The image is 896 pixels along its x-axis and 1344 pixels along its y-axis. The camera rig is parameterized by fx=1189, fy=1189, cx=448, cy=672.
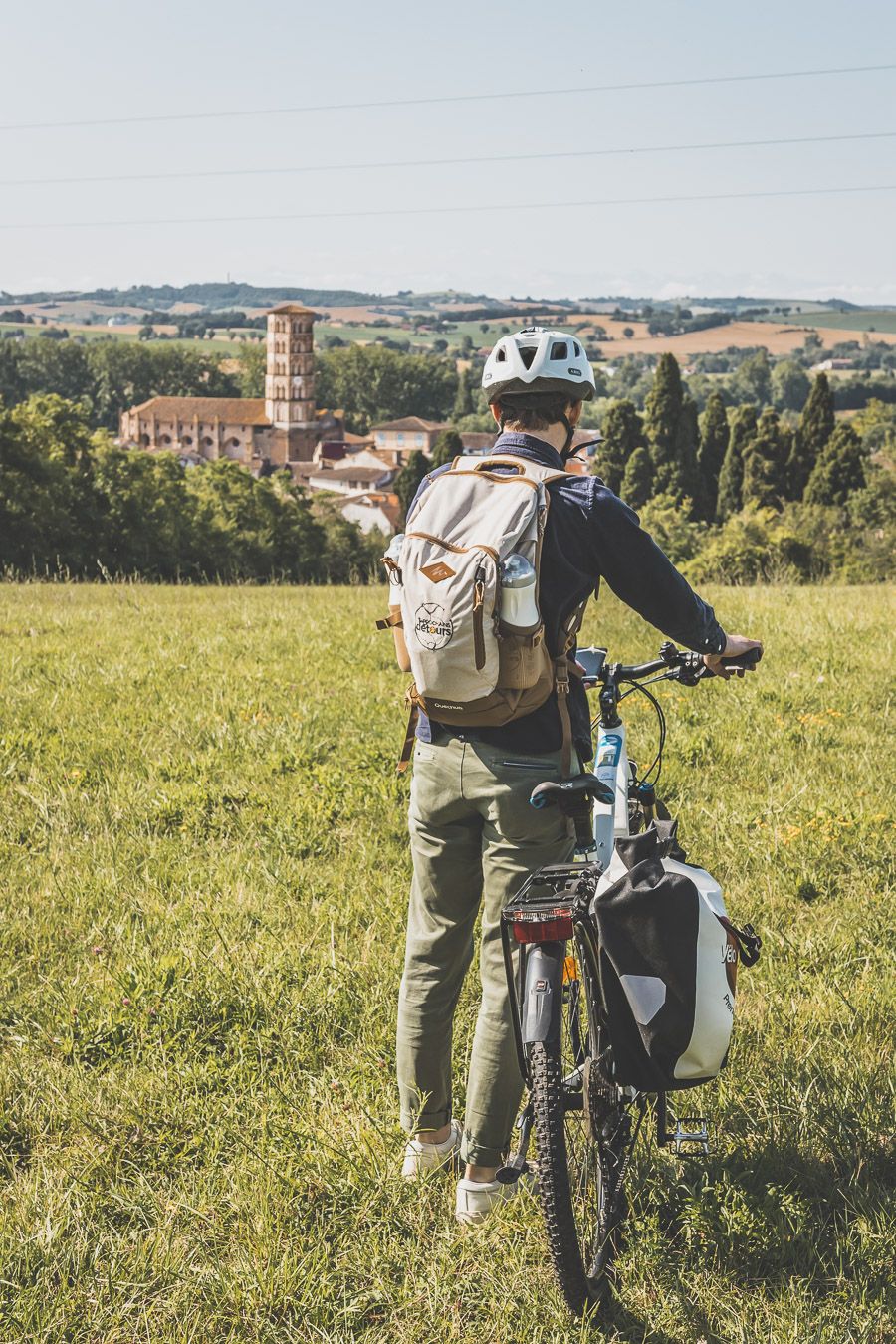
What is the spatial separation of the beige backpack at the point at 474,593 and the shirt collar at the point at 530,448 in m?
0.07

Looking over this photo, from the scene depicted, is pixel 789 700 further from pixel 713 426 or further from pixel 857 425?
pixel 857 425

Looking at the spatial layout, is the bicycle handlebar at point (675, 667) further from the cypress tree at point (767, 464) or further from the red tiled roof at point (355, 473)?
the red tiled roof at point (355, 473)

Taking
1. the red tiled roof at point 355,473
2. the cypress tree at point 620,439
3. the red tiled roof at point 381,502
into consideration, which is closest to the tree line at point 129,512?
the cypress tree at point 620,439

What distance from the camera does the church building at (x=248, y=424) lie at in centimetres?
17888

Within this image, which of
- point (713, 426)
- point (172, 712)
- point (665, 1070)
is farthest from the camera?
point (713, 426)

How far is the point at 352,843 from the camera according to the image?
583cm

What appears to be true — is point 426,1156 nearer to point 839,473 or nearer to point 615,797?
point 615,797

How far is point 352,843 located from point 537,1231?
111 inches

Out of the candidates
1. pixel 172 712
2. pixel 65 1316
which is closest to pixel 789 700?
pixel 172 712

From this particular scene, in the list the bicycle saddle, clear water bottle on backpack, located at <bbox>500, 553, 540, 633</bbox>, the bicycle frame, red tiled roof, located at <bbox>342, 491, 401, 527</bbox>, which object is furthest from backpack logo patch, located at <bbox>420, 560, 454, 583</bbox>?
red tiled roof, located at <bbox>342, 491, 401, 527</bbox>

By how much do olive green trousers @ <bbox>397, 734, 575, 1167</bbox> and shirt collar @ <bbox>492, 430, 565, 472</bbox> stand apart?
30.1 inches

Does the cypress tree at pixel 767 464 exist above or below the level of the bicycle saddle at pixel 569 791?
below

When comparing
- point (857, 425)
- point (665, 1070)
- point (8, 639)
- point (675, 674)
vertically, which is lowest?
point (857, 425)

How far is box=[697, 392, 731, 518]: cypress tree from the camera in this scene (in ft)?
218
